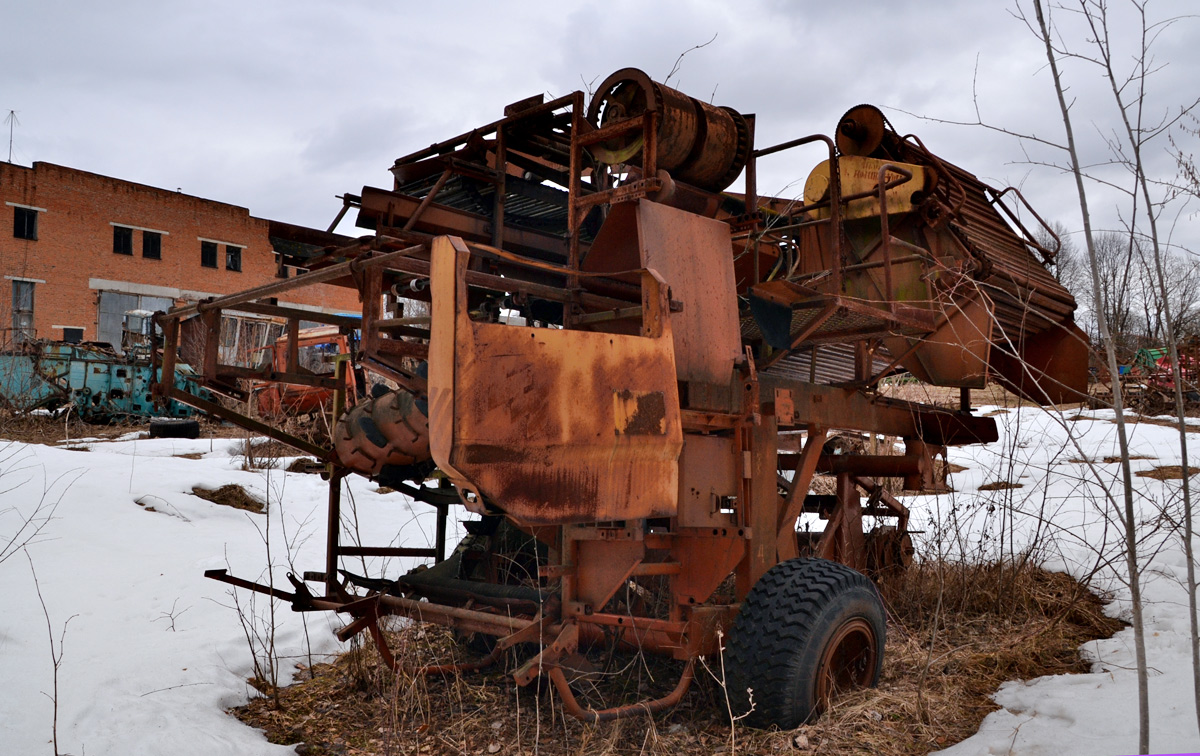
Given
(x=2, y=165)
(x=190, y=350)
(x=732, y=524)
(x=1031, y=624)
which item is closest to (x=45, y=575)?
(x=732, y=524)

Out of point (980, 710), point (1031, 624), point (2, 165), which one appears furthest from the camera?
point (2, 165)

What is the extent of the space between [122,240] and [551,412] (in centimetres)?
3463

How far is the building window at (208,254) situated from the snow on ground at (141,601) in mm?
26714

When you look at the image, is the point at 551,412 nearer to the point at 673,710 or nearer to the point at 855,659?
the point at 673,710

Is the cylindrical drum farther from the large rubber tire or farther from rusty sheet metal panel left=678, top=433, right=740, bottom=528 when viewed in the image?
the large rubber tire

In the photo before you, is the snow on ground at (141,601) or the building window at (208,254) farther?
the building window at (208,254)

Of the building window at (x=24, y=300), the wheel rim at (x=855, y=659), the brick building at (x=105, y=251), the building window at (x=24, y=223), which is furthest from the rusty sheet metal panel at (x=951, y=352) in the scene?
the building window at (x=24, y=223)

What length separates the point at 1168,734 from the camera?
3.64 metres

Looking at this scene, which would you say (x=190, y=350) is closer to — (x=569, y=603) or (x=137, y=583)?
(x=137, y=583)

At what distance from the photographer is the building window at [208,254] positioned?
112 ft

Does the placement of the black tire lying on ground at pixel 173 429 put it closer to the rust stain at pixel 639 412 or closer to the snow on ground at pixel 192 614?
the snow on ground at pixel 192 614

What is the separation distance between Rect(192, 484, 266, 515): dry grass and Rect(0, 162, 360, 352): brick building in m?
21.7

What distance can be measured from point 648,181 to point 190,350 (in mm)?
13778

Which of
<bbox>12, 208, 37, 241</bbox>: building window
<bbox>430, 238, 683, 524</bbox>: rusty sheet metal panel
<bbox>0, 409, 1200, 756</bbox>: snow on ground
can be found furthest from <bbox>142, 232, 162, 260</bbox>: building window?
<bbox>430, 238, 683, 524</bbox>: rusty sheet metal panel
